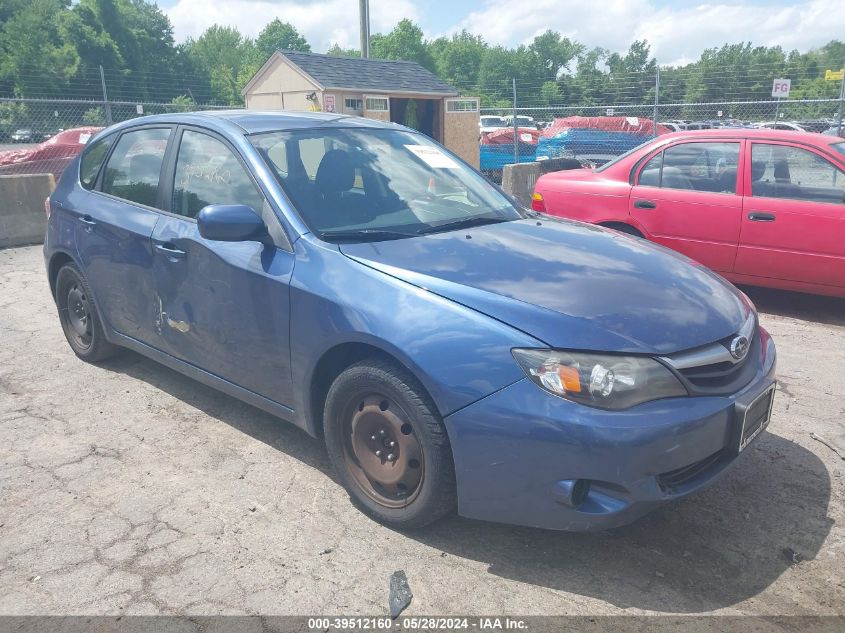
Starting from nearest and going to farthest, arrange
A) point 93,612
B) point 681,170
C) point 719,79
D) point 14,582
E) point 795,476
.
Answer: point 93,612 → point 14,582 → point 795,476 → point 681,170 → point 719,79

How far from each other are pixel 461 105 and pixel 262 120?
15.8 meters

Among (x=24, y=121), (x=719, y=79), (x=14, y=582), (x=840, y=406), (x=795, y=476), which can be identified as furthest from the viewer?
(x=719, y=79)

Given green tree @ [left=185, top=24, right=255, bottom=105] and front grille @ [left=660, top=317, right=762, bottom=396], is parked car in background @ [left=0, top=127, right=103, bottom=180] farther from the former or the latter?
green tree @ [left=185, top=24, right=255, bottom=105]

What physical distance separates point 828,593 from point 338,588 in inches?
69.8

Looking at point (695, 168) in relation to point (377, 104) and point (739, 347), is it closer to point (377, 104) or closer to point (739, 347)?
point (739, 347)

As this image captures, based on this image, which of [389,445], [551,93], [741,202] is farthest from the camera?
[551,93]

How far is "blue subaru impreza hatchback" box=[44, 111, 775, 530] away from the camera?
249cm

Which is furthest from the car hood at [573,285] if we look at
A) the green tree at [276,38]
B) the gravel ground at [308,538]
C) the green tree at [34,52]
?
the green tree at [276,38]

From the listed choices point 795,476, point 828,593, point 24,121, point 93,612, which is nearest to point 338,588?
point 93,612

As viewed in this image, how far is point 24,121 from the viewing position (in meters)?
21.9

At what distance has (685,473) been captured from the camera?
264 centimetres

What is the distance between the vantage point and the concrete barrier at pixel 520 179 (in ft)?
34.2

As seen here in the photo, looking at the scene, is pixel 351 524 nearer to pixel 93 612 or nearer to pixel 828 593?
pixel 93 612

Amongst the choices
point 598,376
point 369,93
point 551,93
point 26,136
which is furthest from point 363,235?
point 551,93
